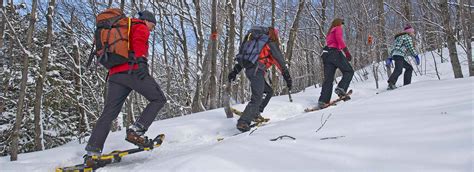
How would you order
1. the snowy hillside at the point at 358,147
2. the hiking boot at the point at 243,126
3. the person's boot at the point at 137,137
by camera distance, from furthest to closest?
the hiking boot at the point at 243,126 < the person's boot at the point at 137,137 < the snowy hillside at the point at 358,147

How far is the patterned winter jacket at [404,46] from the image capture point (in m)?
8.24

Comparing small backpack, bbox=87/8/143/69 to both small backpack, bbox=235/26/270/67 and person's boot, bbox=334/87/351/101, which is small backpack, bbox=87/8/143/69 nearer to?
small backpack, bbox=235/26/270/67

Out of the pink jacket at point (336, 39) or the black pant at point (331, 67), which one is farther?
the black pant at point (331, 67)

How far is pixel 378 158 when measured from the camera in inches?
96.0

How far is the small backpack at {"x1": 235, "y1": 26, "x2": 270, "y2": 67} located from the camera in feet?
18.2

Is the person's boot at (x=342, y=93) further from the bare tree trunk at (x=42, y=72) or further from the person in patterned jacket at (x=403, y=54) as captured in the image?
the bare tree trunk at (x=42, y=72)

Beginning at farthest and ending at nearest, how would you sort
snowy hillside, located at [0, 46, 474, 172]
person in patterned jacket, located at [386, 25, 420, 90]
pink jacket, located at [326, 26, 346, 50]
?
person in patterned jacket, located at [386, 25, 420, 90] → pink jacket, located at [326, 26, 346, 50] → snowy hillside, located at [0, 46, 474, 172]

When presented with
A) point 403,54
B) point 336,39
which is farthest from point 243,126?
point 403,54

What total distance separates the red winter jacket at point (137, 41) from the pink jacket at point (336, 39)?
3.94 m

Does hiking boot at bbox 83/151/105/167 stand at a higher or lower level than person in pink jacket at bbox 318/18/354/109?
lower

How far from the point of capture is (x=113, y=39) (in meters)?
3.92

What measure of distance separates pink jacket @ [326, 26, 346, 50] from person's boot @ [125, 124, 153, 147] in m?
4.08

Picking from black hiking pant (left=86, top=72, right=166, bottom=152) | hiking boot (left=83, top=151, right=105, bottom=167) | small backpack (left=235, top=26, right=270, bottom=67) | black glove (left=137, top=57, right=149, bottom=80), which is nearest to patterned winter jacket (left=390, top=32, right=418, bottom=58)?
small backpack (left=235, top=26, right=270, bottom=67)

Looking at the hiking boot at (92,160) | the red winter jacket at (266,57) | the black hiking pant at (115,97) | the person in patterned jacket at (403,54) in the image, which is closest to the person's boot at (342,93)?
the person in patterned jacket at (403,54)
